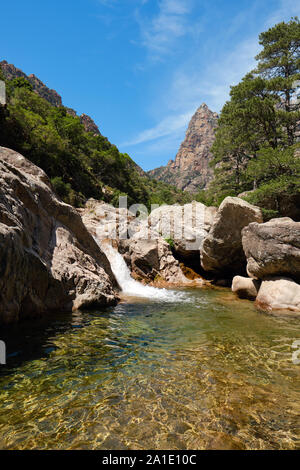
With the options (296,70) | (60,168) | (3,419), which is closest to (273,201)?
(296,70)

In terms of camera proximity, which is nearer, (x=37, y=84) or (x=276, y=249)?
(x=276, y=249)

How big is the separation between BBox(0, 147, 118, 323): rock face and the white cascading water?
313 centimetres

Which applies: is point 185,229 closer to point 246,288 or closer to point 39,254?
point 246,288

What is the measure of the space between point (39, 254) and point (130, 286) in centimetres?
802

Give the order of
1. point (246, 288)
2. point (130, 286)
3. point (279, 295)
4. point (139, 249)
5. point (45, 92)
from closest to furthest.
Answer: point (279, 295), point (246, 288), point (130, 286), point (139, 249), point (45, 92)

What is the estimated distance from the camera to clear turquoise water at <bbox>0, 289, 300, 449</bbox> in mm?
2877

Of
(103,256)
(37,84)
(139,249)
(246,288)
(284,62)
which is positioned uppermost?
(37,84)

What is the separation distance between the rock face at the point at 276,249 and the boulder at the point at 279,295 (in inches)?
17.7

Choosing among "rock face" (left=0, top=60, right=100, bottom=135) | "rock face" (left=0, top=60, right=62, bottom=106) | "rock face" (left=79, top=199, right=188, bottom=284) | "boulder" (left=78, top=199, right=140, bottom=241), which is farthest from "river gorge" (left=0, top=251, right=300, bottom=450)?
"rock face" (left=0, top=60, right=62, bottom=106)

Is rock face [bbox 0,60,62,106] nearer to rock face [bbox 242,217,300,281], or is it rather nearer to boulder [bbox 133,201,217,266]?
boulder [bbox 133,201,217,266]

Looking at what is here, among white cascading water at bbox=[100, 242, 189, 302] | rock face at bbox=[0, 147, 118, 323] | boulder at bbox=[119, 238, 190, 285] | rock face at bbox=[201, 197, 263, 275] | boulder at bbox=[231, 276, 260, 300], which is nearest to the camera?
rock face at bbox=[0, 147, 118, 323]

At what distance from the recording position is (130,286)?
15305mm
